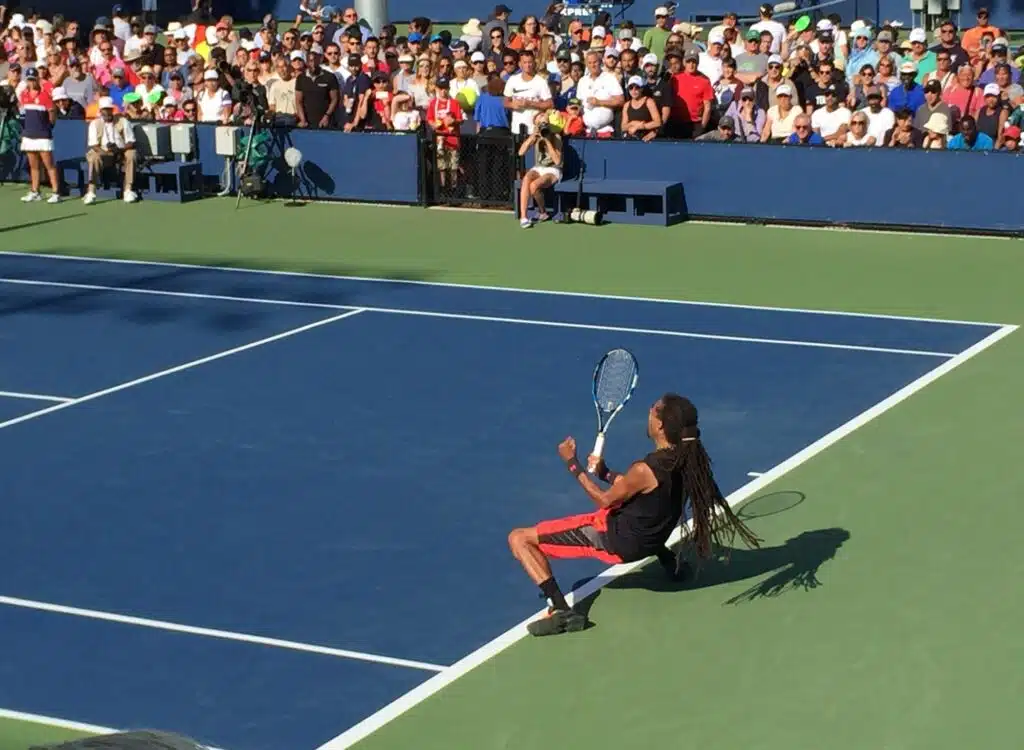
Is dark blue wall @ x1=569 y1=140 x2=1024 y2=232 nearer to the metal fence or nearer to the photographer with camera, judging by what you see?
the metal fence

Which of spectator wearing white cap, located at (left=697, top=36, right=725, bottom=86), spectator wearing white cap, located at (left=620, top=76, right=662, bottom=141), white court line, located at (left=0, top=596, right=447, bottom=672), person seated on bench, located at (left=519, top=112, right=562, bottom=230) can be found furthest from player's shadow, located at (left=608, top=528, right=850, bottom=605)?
spectator wearing white cap, located at (left=697, top=36, right=725, bottom=86)

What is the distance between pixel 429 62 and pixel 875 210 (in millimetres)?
7056

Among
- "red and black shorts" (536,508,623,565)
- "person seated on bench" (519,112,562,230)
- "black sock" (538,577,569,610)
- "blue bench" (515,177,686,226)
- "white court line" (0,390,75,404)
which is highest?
"person seated on bench" (519,112,562,230)

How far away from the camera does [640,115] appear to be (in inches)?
930

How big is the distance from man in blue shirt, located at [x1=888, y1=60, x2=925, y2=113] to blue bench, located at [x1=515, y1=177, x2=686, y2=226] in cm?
286

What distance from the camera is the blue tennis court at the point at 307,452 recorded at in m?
9.59

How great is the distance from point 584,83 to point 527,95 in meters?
0.78

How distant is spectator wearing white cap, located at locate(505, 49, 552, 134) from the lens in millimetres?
23969

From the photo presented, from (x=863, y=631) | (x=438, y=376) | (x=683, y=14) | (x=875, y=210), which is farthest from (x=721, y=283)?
(x=683, y=14)

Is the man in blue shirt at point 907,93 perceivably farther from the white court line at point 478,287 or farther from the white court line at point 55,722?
the white court line at point 55,722

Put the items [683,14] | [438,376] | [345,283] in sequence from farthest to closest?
[683,14] → [345,283] → [438,376]

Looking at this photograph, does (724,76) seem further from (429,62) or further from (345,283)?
(345,283)

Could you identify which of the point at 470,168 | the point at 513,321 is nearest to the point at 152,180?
the point at 470,168

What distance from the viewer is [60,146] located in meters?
27.8
